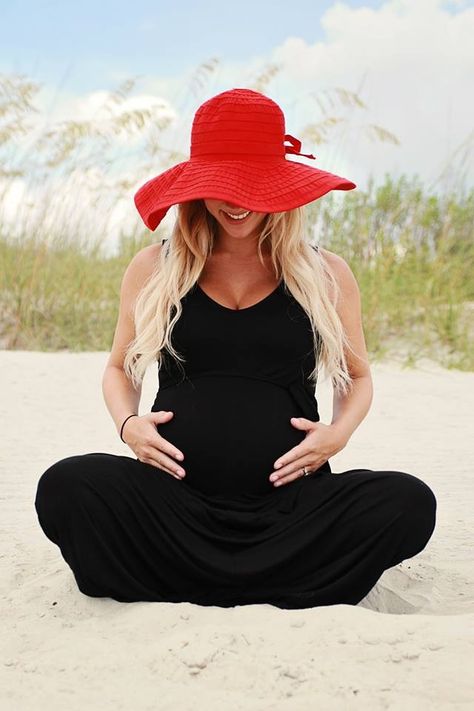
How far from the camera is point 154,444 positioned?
2.61m

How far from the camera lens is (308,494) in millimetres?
2662

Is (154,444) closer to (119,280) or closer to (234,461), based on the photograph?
(234,461)

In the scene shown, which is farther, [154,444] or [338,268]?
[338,268]

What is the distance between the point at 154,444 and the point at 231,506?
0.85 ft

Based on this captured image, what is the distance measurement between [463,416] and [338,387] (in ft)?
10.5

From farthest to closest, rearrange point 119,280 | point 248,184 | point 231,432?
point 119,280
point 231,432
point 248,184

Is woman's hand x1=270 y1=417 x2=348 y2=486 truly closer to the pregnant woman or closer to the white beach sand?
the pregnant woman

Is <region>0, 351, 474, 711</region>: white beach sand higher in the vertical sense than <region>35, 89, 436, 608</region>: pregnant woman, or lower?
lower

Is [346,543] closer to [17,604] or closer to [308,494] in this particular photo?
[308,494]

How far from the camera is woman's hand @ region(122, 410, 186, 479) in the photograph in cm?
259

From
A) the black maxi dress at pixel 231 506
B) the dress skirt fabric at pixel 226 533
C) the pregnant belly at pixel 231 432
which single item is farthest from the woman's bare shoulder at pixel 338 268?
the dress skirt fabric at pixel 226 533

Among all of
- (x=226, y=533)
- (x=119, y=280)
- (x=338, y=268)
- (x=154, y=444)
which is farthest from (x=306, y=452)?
(x=119, y=280)

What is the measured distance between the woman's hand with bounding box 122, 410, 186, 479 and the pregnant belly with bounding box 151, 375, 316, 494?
4 cm

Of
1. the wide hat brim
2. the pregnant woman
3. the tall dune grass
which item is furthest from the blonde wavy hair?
the tall dune grass
